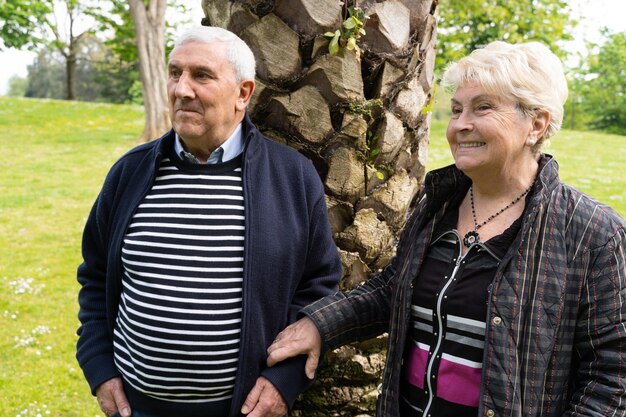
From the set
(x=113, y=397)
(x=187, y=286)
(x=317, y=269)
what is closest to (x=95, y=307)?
(x=113, y=397)

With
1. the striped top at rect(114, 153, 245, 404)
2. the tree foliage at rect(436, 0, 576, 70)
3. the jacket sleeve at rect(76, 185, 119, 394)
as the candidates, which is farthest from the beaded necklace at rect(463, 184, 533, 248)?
the tree foliage at rect(436, 0, 576, 70)

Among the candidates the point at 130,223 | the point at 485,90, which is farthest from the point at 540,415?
the point at 130,223

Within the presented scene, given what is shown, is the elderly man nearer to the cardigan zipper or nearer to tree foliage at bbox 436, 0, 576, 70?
the cardigan zipper

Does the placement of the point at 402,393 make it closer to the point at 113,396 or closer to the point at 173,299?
the point at 173,299

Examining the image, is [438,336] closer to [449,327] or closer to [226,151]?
[449,327]

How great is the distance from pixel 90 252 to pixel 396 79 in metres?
1.45

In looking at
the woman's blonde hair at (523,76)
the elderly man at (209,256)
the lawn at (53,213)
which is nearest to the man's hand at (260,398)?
the elderly man at (209,256)

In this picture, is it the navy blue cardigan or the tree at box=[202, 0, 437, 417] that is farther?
the tree at box=[202, 0, 437, 417]

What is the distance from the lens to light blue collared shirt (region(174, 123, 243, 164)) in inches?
91.1

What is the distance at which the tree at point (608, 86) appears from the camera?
37688mm

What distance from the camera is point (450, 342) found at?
1941 millimetres

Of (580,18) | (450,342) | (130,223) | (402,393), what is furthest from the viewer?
(580,18)

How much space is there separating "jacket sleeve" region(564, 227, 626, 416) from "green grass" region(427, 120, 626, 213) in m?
7.83

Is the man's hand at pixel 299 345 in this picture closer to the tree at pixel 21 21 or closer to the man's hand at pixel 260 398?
the man's hand at pixel 260 398
